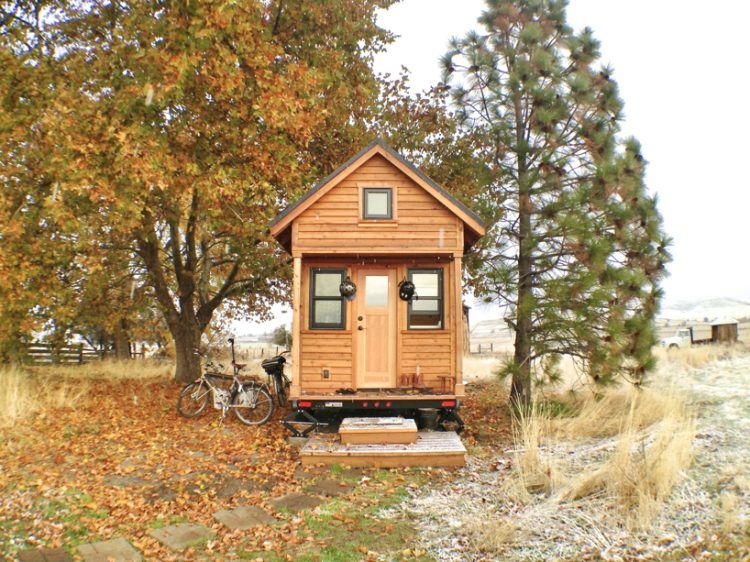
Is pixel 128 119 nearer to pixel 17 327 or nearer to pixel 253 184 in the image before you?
pixel 253 184

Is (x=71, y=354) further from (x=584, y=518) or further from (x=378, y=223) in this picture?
(x=584, y=518)

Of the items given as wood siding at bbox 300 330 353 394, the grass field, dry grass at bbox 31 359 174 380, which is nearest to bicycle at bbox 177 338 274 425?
the grass field

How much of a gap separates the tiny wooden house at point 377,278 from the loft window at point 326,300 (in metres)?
0.02

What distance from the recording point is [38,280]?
11586mm

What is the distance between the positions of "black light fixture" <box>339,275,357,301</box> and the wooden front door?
0.25 meters

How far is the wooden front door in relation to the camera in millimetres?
11352

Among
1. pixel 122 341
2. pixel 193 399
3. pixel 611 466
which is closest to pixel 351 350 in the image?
pixel 193 399

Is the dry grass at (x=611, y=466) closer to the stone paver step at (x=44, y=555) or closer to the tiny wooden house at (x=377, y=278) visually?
the tiny wooden house at (x=377, y=278)

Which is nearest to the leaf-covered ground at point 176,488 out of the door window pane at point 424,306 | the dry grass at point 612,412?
the dry grass at point 612,412

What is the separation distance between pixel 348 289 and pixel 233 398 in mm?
3327

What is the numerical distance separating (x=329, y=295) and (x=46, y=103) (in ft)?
22.7

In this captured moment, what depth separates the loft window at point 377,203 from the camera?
11.1 m

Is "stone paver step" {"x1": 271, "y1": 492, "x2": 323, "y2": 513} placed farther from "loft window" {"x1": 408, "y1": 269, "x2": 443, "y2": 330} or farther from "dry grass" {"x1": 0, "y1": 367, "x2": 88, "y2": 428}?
"dry grass" {"x1": 0, "y1": 367, "x2": 88, "y2": 428}

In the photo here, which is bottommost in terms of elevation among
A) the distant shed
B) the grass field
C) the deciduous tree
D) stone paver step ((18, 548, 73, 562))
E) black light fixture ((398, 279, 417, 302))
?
stone paver step ((18, 548, 73, 562))
